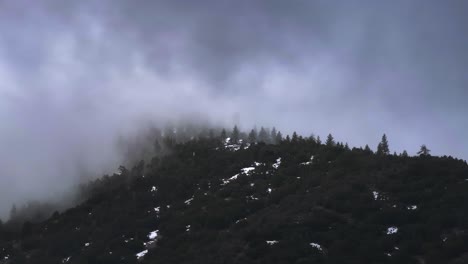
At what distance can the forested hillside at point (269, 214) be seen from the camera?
46.5 metres

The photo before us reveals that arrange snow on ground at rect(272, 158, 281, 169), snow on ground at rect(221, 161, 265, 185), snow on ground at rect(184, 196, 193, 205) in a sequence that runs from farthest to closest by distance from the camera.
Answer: snow on ground at rect(272, 158, 281, 169), snow on ground at rect(221, 161, 265, 185), snow on ground at rect(184, 196, 193, 205)

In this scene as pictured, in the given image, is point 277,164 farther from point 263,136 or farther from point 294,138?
point 263,136

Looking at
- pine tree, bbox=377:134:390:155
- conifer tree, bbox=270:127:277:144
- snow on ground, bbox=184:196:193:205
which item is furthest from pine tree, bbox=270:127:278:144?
snow on ground, bbox=184:196:193:205

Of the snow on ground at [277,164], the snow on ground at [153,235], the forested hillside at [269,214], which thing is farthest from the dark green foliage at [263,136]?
the snow on ground at [153,235]

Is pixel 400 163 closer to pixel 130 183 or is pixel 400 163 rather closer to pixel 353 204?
pixel 353 204

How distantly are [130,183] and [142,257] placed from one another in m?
35.1

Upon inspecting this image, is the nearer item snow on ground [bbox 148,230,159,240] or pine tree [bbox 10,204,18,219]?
snow on ground [bbox 148,230,159,240]

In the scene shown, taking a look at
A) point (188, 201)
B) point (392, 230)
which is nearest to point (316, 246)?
point (392, 230)

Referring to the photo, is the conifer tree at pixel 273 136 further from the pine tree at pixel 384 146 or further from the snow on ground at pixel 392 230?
the snow on ground at pixel 392 230

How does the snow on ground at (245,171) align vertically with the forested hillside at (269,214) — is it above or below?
above

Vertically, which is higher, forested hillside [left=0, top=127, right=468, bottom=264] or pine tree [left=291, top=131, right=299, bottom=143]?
pine tree [left=291, top=131, right=299, bottom=143]

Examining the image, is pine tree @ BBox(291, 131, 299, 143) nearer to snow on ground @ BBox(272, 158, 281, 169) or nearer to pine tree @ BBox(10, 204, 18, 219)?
snow on ground @ BBox(272, 158, 281, 169)

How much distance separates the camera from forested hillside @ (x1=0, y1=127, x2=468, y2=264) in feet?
153

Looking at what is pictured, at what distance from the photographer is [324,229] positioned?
52.3 metres
